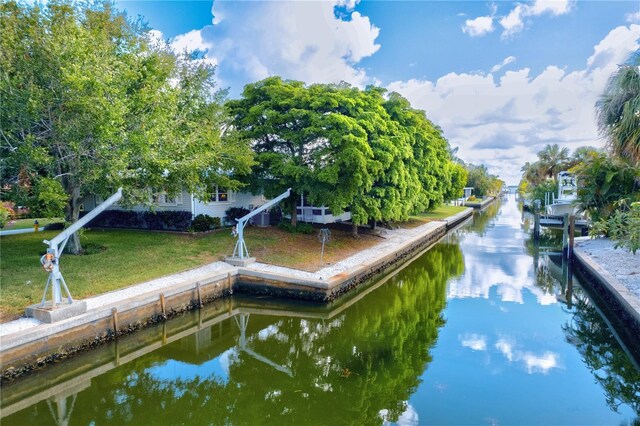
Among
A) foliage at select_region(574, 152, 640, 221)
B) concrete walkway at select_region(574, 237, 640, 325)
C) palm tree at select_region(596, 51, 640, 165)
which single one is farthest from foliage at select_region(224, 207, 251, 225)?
foliage at select_region(574, 152, 640, 221)

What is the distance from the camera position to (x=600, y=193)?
59.7ft

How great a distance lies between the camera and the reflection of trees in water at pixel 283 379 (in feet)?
19.7

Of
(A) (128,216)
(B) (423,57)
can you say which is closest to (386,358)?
(A) (128,216)

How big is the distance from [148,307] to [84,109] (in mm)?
5370

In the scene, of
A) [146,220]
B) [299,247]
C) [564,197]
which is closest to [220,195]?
[146,220]

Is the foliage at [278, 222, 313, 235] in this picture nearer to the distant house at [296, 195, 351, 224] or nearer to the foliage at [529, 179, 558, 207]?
the distant house at [296, 195, 351, 224]

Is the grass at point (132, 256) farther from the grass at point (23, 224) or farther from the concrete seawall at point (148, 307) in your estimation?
the grass at point (23, 224)

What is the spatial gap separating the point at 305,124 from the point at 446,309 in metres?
9.52

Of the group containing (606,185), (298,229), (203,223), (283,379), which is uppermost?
(606,185)

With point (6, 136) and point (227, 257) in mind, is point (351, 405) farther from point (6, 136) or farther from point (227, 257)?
point (6, 136)

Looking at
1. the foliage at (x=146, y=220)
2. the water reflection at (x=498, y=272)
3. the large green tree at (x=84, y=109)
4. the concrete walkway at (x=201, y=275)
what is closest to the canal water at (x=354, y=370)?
the water reflection at (x=498, y=272)

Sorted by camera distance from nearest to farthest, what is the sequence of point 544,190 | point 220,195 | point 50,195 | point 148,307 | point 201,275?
point 148,307 → point 50,195 → point 201,275 → point 220,195 → point 544,190

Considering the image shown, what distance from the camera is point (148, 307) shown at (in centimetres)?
917

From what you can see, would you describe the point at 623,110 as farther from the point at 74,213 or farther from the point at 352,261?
the point at 74,213
